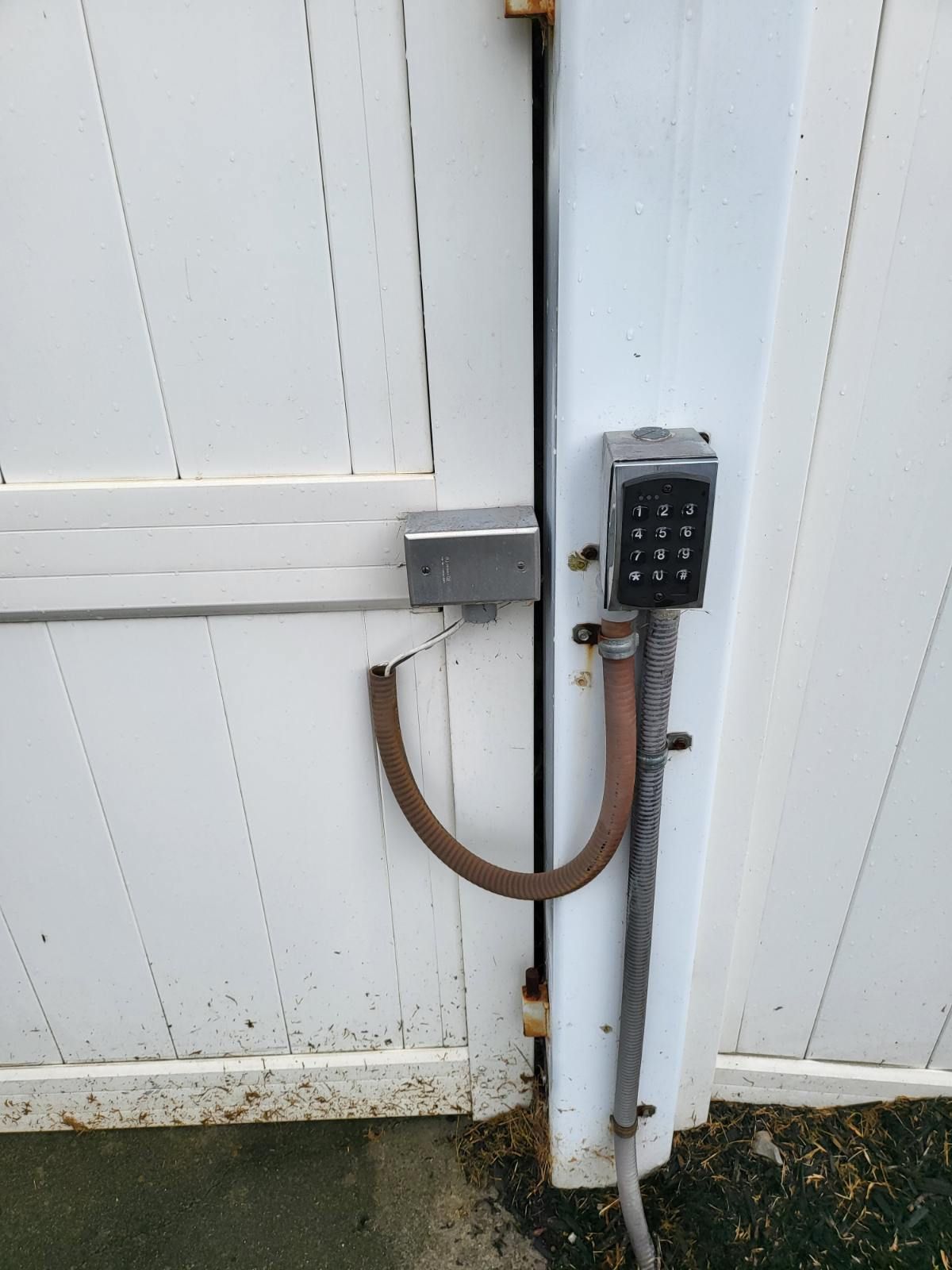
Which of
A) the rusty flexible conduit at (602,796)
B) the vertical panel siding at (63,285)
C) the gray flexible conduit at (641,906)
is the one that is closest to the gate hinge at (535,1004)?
the gray flexible conduit at (641,906)

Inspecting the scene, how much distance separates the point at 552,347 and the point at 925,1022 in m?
1.35

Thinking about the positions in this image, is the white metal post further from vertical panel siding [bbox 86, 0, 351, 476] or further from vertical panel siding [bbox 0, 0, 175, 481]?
vertical panel siding [bbox 0, 0, 175, 481]

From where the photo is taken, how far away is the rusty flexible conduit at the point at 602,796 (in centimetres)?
98

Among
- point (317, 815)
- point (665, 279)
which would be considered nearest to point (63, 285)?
point (665, 279)

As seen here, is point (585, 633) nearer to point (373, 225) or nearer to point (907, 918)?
point (373, 225)

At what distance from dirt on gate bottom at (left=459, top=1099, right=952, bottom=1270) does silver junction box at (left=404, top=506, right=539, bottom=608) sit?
3.52 feet

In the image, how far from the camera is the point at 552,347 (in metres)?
0.96

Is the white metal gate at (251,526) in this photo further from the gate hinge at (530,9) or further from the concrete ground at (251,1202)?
the concrete ground at (251,1202)

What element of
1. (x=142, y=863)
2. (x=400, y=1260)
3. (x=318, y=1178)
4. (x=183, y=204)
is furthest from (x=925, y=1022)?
(x=183, y=204)

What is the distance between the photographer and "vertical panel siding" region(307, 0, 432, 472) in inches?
34.3

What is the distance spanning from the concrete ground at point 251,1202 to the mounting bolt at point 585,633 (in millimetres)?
1099

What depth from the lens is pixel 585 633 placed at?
1.03 metres

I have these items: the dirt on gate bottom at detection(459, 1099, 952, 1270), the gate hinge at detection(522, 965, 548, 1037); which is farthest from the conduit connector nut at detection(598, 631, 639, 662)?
the dirt on gate bottom at detection(459, 1099, 952, 1270)

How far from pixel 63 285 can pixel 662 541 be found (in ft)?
2.51
